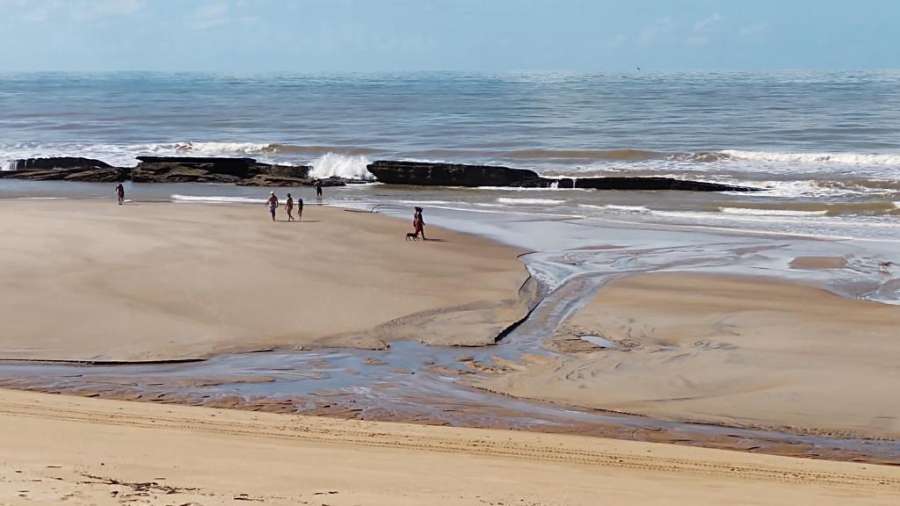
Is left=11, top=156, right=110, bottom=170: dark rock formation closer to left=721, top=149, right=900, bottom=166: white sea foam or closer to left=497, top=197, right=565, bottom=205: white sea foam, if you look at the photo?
left=497, top=197, right=565, bottom=205: white sea foam

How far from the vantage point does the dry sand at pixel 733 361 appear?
38.6ft

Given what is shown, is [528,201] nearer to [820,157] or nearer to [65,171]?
[820,157]

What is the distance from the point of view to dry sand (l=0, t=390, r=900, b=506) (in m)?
7.04

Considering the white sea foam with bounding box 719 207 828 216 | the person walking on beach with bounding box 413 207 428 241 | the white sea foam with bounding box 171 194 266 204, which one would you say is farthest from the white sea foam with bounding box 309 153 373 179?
the person walking on beach with bounding box 413 207 428 241

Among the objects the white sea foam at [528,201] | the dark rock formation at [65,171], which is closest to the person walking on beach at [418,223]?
the white sea foam at [528,201]

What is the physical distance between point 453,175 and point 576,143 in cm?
1540

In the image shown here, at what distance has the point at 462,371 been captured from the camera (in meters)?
13.2

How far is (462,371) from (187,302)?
5.43m

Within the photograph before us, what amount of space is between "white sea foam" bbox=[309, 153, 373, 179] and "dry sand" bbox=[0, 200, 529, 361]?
16.9 metres

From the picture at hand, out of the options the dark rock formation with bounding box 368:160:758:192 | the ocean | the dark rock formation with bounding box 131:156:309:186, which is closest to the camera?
the ocean

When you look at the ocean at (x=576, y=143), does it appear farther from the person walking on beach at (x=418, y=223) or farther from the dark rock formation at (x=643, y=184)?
the person walking on beach at (x=418, y=223)

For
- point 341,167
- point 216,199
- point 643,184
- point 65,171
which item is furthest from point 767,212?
point 65,171

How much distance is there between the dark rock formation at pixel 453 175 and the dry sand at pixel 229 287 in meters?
12.9

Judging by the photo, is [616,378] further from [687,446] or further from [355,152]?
[355,152]
